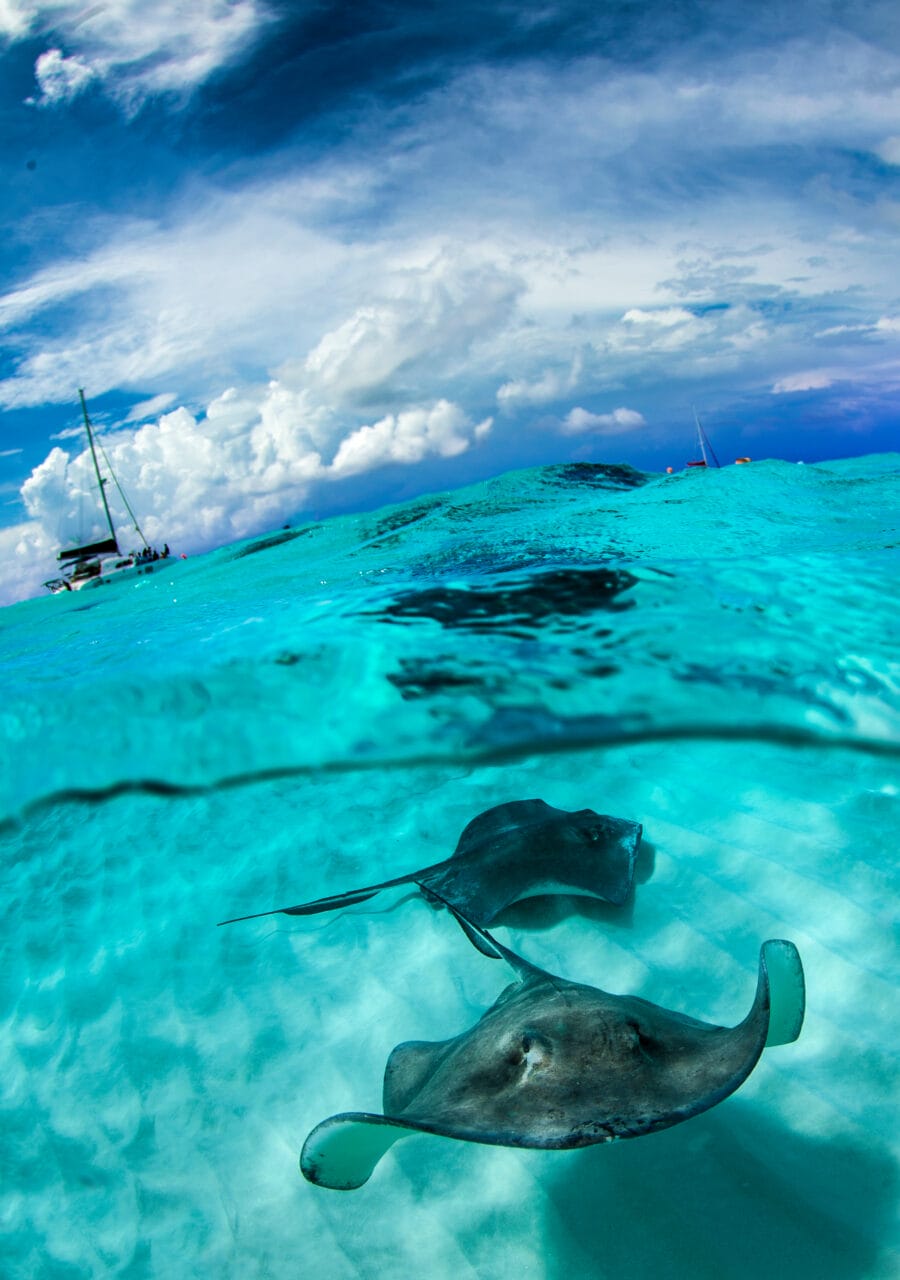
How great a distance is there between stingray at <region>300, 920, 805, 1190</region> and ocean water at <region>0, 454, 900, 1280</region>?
59cm

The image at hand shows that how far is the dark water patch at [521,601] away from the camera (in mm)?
7762

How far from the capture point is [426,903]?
4.07 m

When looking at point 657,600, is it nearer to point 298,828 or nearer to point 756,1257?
point 298,828

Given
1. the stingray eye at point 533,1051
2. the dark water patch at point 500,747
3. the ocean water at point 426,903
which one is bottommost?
the dark water patch at point 500,747

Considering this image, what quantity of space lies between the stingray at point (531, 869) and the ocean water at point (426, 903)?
0.18 metres

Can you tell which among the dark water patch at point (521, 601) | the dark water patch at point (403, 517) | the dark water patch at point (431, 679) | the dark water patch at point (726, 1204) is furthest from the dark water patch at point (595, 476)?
the dark water patch at point (726, 1204)

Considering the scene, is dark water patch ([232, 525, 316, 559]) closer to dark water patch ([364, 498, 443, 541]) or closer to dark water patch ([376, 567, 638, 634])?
dark water patch ([364, 498, 443, 541])

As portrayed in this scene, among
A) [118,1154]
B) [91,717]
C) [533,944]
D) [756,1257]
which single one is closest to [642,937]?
[533,944]

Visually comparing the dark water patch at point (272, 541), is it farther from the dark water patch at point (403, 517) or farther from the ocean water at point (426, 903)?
the ocean water at point (426, 903)

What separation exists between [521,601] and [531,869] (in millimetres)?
4668

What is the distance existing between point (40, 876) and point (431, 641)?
4331mm

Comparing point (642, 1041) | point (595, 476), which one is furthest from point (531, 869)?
point (595, 476)

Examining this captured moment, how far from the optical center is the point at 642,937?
3.53 m

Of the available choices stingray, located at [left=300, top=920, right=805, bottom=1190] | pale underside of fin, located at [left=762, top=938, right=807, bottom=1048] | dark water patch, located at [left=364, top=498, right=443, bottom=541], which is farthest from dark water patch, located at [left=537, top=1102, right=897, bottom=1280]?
dark water patch, located at [left=364, top=498, right=443, bottom=541]
